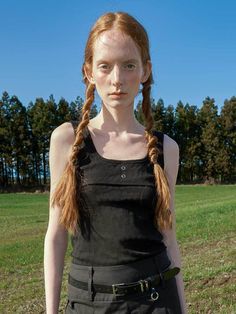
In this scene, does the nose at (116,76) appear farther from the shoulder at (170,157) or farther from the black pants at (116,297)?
the black pants at (116,297)

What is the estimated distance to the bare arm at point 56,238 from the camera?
2266 millimetres

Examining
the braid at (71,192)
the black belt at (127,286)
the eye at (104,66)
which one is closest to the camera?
the black belt at (127,286)

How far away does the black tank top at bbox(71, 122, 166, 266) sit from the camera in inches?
85.7

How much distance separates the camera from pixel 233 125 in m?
78.5

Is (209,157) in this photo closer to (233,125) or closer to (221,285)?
(233,125)

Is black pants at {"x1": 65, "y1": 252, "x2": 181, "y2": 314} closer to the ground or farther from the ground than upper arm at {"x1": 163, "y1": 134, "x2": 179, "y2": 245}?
closer to the ground

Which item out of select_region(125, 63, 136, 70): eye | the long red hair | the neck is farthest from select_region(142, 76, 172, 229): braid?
select_region(125, 63, 136, 70): eye

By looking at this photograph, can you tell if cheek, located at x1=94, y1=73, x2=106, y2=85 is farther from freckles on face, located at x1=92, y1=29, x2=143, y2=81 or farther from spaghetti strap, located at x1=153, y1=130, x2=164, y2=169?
spaghetti strap, located at x1=153, y1=130, x2=164, y2=169

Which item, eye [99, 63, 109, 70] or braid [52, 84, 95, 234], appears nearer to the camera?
braid [52, 84, 95, 234]

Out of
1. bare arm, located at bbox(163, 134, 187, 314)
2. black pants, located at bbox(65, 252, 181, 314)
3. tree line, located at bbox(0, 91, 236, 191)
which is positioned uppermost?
tree line, located at bbox(0, 91, 236, 191)

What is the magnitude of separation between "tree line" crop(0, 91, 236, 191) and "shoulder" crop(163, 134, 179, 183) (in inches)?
2518

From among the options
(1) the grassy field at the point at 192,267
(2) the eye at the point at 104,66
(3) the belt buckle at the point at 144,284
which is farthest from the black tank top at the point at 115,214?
(1) the grassy field at the point at 192,267

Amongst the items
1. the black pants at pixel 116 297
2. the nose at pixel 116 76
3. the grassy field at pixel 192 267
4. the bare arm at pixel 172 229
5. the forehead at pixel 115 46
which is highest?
the forehead at pixel 115 46

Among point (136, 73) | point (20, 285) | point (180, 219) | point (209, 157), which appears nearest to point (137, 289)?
point (136, 73)
